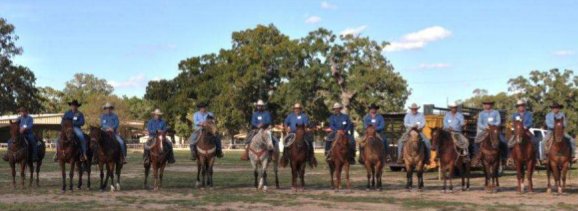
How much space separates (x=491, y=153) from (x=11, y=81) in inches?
1925

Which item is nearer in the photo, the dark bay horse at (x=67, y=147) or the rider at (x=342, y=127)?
the dark bay horse at (x=67, y=147)

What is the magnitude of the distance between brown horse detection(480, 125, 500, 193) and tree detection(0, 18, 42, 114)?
1862 inches

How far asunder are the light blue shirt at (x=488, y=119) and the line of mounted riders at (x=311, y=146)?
0.03m

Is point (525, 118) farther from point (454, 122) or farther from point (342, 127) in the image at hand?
point (342, 127)

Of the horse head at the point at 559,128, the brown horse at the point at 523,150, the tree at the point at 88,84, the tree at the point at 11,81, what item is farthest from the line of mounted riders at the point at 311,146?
the tree at the point at 88,84

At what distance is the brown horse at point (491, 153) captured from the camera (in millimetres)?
19969

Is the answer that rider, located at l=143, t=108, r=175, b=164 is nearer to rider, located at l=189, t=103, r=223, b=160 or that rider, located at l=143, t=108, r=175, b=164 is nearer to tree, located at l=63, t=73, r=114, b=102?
rider, located at l=189, t=103, r=223, b=160

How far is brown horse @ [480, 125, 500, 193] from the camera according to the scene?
65.5 feet

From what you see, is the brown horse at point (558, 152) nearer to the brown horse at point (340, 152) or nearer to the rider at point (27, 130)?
the brown horse at point (340, 152)

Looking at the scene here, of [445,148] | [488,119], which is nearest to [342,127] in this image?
[445,148]

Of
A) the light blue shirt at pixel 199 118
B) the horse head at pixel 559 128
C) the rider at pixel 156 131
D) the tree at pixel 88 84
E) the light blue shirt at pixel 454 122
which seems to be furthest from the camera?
the tree at pixel 88 84

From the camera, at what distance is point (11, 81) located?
195 feet

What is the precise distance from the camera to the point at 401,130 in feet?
102

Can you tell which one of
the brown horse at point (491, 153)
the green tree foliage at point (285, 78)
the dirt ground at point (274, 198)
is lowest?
the dirt ground at point (274, 198)
